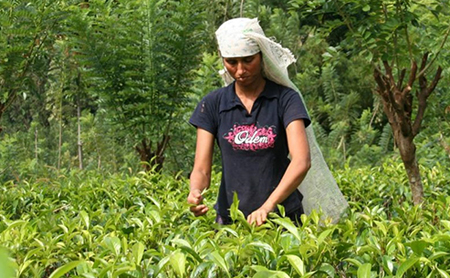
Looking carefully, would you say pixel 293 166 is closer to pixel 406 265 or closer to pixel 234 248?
pixel 234 248

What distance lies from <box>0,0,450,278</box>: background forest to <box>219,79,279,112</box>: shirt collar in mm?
428

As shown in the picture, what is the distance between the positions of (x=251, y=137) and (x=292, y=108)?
0.19 metres

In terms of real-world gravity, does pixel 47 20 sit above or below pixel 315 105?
above

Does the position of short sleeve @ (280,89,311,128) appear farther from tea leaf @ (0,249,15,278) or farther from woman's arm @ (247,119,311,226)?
tea leaf @ (0,249,15,278)

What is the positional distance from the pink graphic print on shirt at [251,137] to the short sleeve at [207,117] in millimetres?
110

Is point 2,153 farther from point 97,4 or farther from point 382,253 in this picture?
point 382,253

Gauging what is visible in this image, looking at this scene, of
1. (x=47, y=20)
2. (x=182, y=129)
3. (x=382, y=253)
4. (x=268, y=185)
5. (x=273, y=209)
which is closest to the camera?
(x=382, y=253)

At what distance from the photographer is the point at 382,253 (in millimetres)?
1900

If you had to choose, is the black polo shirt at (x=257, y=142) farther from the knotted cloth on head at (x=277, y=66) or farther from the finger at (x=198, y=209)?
the finger at (x=198, y=209)

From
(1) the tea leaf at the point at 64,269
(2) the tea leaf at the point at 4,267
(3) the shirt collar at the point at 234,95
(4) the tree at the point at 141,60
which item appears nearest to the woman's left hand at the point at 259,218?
(3) the shirt collar at the point at 234,95

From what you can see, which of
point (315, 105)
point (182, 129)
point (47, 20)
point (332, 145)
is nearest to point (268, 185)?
point (47, 20)

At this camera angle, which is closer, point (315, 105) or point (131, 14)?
point (131, 14)

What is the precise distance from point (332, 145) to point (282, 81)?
7.95 meters

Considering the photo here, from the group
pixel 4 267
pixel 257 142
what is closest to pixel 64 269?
pixel 4 267
